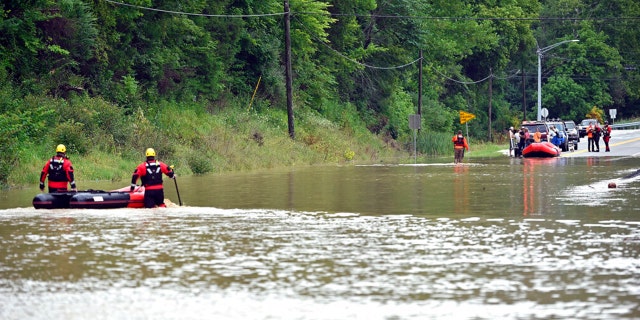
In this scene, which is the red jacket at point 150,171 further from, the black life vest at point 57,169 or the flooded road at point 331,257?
the black life vest at point 57,169

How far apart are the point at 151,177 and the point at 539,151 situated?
118 feet

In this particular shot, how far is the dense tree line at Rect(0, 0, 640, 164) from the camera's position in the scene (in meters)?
44.8

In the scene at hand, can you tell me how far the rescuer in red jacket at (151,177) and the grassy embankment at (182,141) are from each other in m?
10.2

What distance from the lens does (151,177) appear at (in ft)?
82.8

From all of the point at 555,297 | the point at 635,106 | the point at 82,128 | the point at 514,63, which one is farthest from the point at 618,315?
the point at 635,106

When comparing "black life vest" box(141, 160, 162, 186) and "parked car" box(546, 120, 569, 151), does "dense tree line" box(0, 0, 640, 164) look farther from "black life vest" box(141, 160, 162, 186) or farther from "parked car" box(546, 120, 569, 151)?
"parked car" box(546, 120, 569, 151)

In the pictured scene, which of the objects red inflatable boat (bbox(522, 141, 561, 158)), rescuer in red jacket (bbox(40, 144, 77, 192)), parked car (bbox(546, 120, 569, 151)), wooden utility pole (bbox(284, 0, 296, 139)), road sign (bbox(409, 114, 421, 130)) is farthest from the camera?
parked car (bbox(546, 120, 569, 151))

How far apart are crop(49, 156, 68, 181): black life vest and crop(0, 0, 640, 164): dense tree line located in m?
8.80

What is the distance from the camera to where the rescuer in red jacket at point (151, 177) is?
25.1 meters

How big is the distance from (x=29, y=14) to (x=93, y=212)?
19.0 meters

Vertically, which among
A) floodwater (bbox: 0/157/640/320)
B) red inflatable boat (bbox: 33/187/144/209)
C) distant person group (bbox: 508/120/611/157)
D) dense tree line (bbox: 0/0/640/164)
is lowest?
floodwater (bbox: 0/157/640/320)

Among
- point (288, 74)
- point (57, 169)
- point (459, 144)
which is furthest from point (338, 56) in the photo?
point (57, 169)

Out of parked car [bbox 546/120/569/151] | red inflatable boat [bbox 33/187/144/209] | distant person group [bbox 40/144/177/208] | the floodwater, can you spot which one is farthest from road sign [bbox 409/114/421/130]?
red inflatable boat [bbox 33/187/144/209]

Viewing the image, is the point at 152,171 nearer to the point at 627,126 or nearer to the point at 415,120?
the point at 415,120
